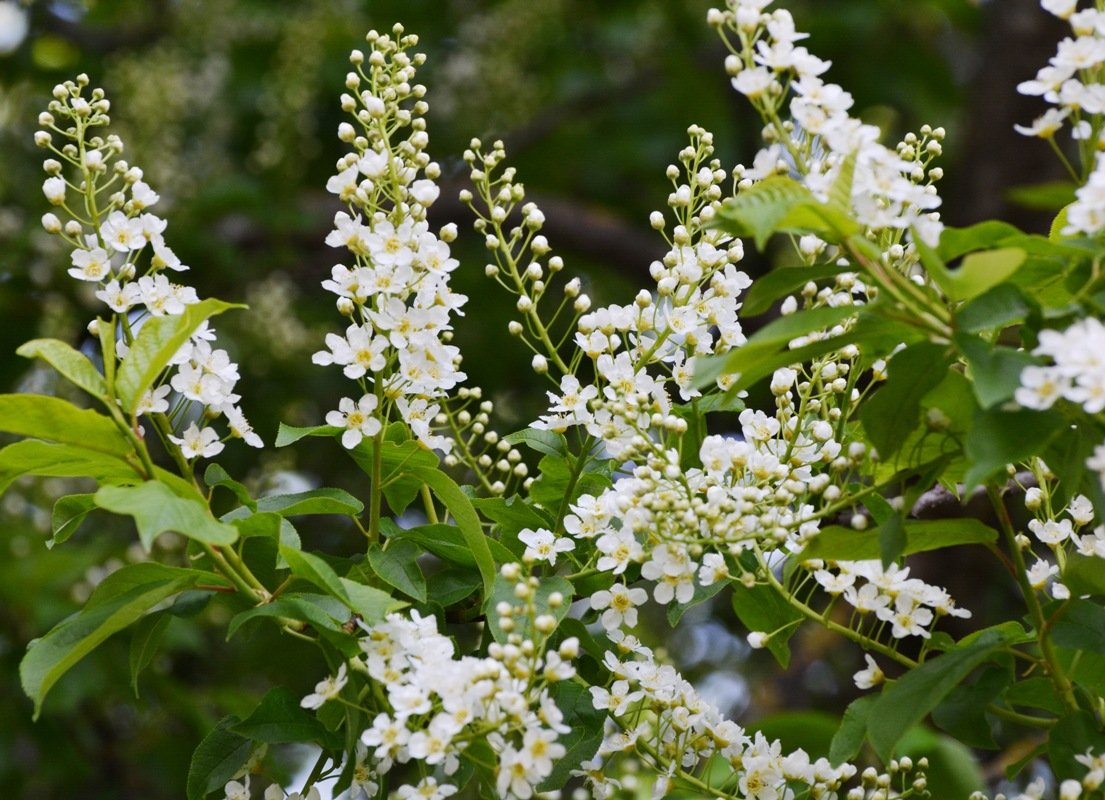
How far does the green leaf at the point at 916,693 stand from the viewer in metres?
1.20

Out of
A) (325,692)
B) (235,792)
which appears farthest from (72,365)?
(235,792)

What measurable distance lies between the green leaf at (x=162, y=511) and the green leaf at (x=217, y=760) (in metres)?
0.31

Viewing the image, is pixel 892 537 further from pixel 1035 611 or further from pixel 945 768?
pixel 945 768

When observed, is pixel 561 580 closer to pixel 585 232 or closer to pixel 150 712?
pixel 150 712

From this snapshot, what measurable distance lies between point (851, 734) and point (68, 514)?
0.84 meters

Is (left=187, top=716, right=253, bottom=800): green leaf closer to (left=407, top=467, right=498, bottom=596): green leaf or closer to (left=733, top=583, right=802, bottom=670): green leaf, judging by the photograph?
(left=407, top=467, right=498, bottom=596): green leaf

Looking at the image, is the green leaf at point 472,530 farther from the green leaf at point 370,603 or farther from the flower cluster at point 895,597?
the flower cluster at point 895,597

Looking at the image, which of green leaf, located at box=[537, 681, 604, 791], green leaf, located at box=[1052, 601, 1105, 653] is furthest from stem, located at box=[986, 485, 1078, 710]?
green leaf, located at box=[537, 681, 604, 791]

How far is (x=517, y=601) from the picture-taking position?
4.37 feet

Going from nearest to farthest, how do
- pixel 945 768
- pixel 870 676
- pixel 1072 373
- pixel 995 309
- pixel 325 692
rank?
pixel 1072 373 < pixel 995 309 < pixel 325 692 < pixel 870 676 < pixel 945 768

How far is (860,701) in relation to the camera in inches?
52.9

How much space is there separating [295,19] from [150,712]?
99.0 inches

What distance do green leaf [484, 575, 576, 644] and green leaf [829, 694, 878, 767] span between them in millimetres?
291

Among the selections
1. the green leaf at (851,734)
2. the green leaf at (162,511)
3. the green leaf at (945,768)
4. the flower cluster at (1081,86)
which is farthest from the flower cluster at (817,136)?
the green leaf at (945,768)
